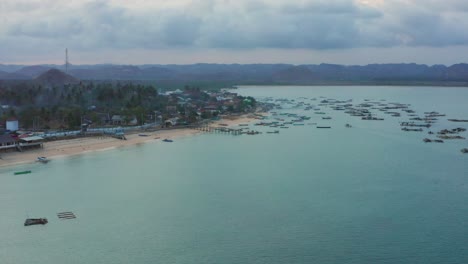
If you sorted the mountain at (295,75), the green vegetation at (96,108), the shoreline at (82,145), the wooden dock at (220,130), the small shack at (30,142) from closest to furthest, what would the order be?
the shoreline at (82,145) → the small shack at (30,142) → the green vegetation at (96,108) → the wooden dock at (220,130) → the mountain at (295,75)

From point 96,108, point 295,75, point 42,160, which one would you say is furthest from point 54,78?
point 295,75

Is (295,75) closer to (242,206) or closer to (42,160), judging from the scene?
(42,160)

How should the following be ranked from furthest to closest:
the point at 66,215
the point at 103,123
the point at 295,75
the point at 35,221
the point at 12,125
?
1. the point at 295,75
2. the point at 103,123
3. the point at 12,125
4. the point at 66,215
5. the point at 35,221

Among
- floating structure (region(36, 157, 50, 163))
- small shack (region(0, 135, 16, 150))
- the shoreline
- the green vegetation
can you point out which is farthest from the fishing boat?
the green vegetation

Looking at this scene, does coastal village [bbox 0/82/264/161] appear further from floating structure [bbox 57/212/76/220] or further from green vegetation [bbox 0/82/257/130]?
floating structure [bbox 57/212/76/220]

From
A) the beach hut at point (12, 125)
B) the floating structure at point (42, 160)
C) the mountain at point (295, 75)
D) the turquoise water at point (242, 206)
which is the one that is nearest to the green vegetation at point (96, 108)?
the beach hut at point (12, 125)

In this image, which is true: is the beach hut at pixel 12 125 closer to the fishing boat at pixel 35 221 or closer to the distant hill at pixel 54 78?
the fishing boat at pixel 35 221

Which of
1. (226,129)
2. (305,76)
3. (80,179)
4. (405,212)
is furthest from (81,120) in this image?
(305,76)
